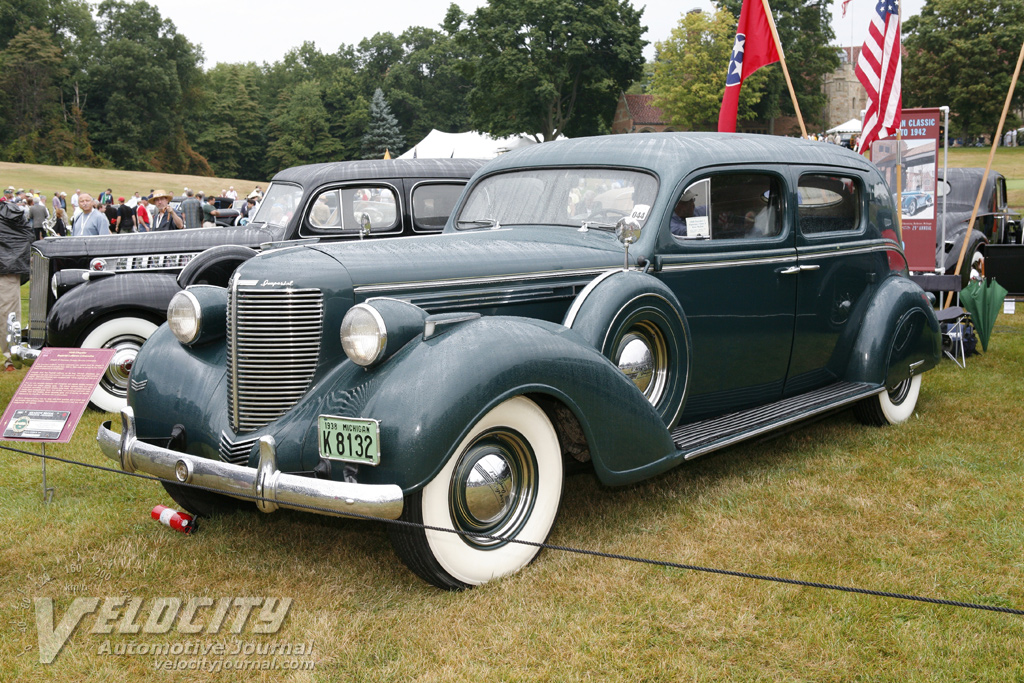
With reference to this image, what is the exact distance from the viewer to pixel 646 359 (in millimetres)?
4102

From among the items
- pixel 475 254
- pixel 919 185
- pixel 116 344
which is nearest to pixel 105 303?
pixel 116 344

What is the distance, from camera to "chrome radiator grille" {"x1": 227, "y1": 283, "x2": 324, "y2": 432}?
334cm

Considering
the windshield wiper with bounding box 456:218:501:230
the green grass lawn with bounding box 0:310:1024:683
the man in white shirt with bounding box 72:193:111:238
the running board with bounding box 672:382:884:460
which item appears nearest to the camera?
the green grass lawn with bounding box 0:310:1024:683

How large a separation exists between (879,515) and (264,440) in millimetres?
3036

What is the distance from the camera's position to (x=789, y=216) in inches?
194

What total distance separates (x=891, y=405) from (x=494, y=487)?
3673 mm

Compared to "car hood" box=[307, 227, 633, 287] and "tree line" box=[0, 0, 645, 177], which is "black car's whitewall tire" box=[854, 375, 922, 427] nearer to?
"car hood" box=[307, 227, 633, 287]

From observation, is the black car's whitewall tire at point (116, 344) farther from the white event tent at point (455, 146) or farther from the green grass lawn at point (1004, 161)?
the green grass lawn at point (1004, 161)

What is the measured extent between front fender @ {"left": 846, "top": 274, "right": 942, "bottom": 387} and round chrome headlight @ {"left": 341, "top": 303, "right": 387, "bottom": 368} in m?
3.51

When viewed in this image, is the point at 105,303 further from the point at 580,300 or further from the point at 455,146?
the point at 455,146

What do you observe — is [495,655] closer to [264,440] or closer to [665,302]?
[264,440]

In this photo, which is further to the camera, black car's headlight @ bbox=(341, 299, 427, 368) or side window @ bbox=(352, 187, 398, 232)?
side window @ bbox=(352, 187, 398, 232)

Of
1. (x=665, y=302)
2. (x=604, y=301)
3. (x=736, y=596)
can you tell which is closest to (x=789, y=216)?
(x=665, y=302)

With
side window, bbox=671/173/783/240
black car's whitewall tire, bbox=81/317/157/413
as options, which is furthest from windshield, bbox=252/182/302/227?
side window, bbox=671/173/783/240
